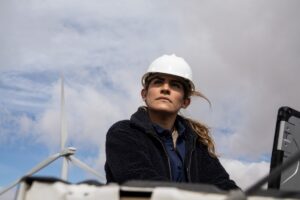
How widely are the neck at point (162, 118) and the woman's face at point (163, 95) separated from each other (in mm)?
92

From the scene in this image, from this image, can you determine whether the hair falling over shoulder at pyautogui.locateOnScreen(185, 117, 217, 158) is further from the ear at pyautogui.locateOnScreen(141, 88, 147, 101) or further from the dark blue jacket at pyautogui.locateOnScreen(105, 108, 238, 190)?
the ear at pyautogui.locateOnScreen(141, 88, 147, 101)

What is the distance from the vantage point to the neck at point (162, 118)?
5406mm

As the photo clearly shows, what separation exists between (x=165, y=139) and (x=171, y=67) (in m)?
0.84

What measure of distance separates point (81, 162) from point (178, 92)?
→ 8467 millimetres

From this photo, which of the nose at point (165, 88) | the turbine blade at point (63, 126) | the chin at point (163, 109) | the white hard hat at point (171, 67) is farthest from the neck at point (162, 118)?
the turbine blade at point (63, 126)

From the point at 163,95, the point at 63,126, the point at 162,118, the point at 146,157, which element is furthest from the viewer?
the point at 63,126

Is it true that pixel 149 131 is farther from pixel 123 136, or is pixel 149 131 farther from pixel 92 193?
pixel 92 193

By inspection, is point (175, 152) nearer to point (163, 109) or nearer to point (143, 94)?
point (163, 109)

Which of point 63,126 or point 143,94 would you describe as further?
point 63,126

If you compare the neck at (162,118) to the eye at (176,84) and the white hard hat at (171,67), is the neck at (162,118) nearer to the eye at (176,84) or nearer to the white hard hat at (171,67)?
the eye at (176,84)

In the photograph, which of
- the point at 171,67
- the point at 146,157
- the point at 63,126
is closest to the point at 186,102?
the point at 171,67

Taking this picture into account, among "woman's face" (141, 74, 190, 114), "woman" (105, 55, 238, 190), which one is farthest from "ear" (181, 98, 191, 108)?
"woman's face" (141, 74, 190, 114)

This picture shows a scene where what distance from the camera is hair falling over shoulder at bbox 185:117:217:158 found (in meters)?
5.77

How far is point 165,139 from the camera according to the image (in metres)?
5.35
